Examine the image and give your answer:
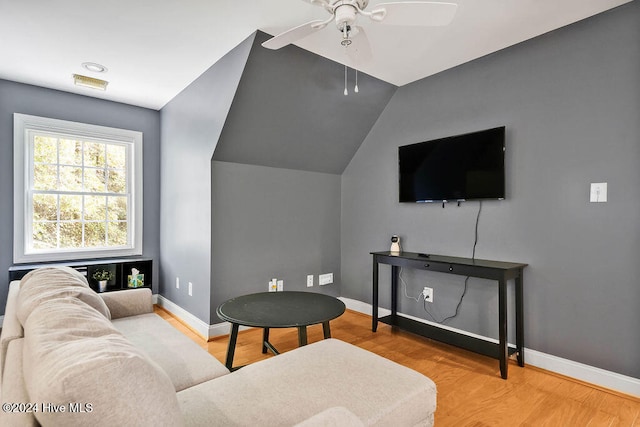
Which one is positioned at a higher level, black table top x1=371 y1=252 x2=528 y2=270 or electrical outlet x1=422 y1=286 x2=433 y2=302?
black table top x1=371 y1=252 x2=528 y2=270

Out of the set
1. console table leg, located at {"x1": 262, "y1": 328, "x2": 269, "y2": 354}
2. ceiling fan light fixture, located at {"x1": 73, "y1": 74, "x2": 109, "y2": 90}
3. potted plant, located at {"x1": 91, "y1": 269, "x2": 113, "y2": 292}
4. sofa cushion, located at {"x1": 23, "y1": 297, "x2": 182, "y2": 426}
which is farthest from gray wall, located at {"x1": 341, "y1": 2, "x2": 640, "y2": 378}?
potted plant, located at {"x1": 91, "y1": 269, "x2": 113, "y2": 292}

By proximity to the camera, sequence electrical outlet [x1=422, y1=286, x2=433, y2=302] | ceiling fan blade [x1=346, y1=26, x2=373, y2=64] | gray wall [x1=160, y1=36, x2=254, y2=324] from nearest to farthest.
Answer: ceiling fan blade [x1=346, y1=26, x2=373, y2=64]
gray wall [x1=160, y1=36, x2=254, y2=324]
electrical outlet [x1=422, y1=286, x2=433, y2=302]

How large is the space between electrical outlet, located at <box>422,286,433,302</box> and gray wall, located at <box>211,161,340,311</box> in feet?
3.84

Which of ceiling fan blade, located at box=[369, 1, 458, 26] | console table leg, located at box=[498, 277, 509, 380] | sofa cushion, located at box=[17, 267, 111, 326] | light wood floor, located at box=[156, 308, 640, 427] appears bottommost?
light wood floor, located at box=[156, 308, 640, 427]

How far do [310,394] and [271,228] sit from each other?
7.87 ft

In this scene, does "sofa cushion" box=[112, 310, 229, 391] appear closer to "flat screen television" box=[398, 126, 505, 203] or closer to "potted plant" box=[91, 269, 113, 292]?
"potted plant" box=[91, 269, 113, 292]

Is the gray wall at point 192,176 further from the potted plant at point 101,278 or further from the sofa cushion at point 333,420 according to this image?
the sofa cushion at point 333,420

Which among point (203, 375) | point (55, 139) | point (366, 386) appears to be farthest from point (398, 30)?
point (55, 139)

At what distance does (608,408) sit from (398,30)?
108 inches

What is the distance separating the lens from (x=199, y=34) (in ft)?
8.23

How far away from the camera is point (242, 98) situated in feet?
9.35

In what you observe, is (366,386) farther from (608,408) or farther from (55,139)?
(55,139)

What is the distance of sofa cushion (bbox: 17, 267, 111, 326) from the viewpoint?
1.27m

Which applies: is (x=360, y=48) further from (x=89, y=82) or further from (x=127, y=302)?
(x=89, y=82)
